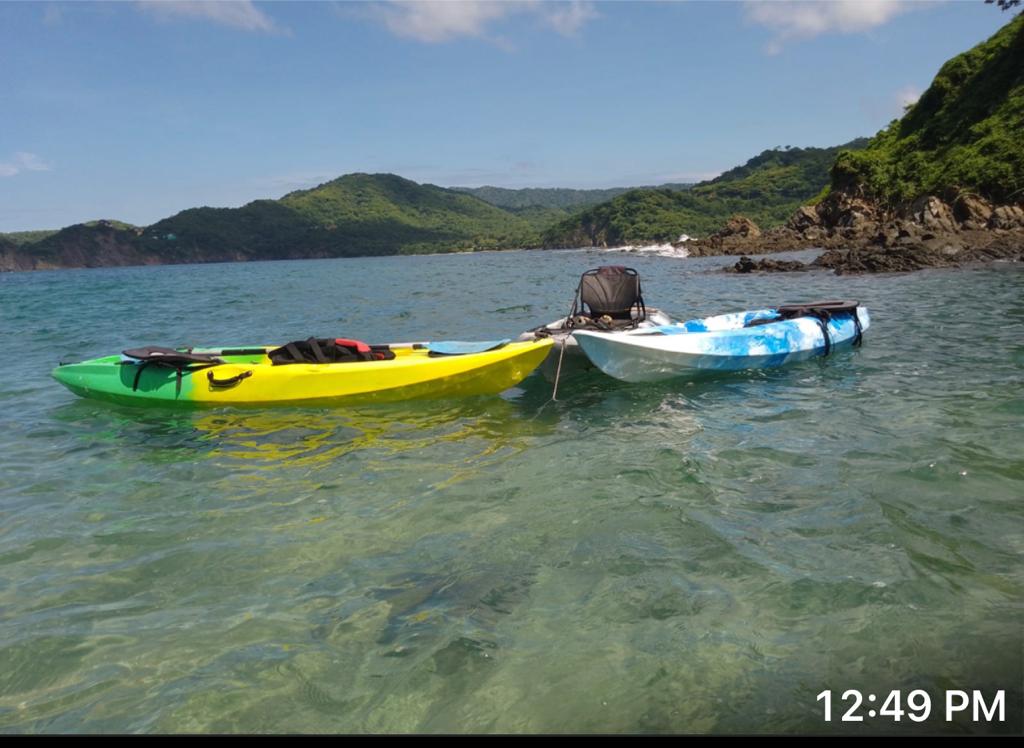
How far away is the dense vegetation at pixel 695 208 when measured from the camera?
113m

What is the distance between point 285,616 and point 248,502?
2088mm

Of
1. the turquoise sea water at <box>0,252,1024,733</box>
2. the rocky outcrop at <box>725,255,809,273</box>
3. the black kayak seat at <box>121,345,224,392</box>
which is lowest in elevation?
the turquoise sea water at <box>0,252,1024,733</box>

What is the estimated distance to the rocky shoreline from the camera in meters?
26.1

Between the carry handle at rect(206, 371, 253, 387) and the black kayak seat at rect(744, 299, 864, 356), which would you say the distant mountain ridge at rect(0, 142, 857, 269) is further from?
the carry handle at rect(206, 371, 253, 387)

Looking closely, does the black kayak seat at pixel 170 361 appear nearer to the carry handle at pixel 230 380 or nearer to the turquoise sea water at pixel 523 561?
the carry handle at pixel 230 380

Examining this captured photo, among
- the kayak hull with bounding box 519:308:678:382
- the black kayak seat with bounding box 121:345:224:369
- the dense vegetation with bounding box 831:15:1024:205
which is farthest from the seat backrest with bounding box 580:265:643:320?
the dense vegetation with bounding box 831:15:1024:205

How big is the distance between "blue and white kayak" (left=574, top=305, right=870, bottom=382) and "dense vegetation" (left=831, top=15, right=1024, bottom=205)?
27.1m

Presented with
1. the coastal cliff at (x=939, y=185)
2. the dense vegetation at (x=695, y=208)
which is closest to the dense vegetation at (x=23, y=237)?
the dense vegetation at (x=695, y=208)

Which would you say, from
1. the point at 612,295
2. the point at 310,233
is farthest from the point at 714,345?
the point at 310,233

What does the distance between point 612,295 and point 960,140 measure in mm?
37969

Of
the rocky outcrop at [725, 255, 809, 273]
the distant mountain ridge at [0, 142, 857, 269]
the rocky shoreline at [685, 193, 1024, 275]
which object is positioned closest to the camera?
the rocky shoreline at [685, 193, 1024, 275]

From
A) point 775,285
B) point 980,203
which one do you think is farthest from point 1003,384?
point 980,203

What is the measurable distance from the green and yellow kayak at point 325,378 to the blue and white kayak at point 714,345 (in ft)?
2.99
